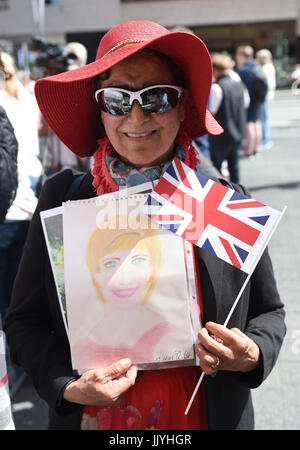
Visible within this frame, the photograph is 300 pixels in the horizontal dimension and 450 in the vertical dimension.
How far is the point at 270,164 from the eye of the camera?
8.73 metres

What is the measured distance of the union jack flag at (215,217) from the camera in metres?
1.26

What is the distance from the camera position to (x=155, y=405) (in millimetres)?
1391

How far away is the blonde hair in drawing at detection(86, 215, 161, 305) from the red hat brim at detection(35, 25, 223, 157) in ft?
1.27

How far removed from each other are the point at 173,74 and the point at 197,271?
0.55m

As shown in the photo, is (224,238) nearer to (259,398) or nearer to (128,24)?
(128,24)

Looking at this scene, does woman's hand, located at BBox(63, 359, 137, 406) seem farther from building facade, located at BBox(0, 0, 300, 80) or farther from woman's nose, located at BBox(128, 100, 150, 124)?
building facade, located at BBox(0, 0, 300, 80)

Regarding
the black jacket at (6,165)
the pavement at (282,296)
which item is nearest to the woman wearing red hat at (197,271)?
the black jacket at (6,165)

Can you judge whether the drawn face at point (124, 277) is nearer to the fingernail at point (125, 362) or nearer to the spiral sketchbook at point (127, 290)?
the spiral sketchbook at point (127, 290)

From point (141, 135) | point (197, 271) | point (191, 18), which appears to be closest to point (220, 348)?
point (197, 271)

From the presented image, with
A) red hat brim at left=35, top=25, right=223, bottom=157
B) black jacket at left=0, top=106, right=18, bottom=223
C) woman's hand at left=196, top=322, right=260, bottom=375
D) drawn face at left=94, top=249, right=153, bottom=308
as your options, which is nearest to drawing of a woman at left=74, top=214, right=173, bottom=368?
drawn face at left=94, top=249, right=153, bottom=308

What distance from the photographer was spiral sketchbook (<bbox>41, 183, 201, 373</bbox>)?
1.26 meters

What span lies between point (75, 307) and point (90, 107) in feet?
1.98

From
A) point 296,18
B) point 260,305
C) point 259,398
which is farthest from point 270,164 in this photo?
point 296,18

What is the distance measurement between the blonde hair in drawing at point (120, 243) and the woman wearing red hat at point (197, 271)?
0.52ft
